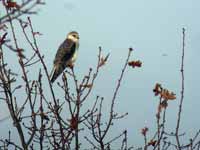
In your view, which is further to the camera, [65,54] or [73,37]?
[73,37]

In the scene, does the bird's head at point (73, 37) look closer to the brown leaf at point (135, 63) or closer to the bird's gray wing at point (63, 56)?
the bird's gray wing at point (63, 56)

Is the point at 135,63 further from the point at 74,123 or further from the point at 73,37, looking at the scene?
the point at 73,37

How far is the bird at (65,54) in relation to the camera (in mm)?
9375

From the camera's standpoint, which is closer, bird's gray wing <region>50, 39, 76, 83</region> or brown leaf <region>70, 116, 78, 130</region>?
brown leaf <region>70, 116, 78, 130</region>

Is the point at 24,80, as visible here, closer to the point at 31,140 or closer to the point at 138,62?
the point at 31,140

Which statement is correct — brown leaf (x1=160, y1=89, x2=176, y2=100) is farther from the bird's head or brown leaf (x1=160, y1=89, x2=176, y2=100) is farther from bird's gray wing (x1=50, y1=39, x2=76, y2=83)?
the bird's head

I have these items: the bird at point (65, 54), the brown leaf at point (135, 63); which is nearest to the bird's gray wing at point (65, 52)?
the bird at point (65, 54)

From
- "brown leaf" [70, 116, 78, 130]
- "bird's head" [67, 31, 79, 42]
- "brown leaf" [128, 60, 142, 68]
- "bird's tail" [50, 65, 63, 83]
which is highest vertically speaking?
"bird's head" [67, 31, 79, 42]

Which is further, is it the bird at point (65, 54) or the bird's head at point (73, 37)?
the bird's head at point (73, 37)

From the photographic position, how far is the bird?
9375mm

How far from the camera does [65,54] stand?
10.0 meters

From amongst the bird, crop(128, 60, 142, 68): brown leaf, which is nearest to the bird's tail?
the bird

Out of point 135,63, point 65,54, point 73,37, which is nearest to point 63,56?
point 65,54

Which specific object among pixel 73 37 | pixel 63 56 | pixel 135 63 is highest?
pixel 73 37
